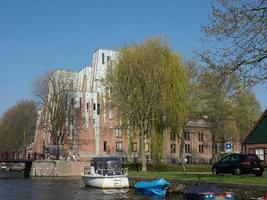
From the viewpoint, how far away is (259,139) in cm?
5997

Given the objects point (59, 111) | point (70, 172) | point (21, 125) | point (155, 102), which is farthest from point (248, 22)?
point (21, 125)

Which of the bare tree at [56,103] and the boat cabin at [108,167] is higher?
the bare tree at [56,103]

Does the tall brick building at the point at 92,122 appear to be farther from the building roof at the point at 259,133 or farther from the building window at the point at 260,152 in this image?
the building window at the point at 260,152

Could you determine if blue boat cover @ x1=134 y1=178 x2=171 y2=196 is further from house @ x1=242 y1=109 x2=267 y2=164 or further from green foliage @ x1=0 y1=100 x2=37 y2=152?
green foliage @ x1=0 y1=100 x2=37 y2=152

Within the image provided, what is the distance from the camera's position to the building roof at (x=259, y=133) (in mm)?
59531

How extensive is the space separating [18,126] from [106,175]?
57467 millimetres

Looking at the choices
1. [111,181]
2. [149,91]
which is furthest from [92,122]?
[111,181]

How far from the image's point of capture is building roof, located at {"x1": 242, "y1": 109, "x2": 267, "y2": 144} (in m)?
59.5

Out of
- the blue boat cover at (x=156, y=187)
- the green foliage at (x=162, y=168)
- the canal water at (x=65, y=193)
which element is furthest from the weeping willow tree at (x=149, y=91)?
the blue boat cover at (x=156, y=187)

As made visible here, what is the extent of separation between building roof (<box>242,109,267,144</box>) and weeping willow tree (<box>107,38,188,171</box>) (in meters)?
14.4

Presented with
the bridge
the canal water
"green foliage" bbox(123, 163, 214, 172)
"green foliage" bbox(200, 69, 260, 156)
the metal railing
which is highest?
"green foliage" bbox(200, 69, 260, 156)

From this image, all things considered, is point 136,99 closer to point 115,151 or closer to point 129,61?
point 129,61

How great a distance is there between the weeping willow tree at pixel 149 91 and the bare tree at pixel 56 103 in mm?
29375

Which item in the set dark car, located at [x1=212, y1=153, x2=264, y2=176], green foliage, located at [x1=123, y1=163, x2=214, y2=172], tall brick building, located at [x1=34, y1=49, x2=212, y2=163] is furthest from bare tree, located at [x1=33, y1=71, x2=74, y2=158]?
dark car, located at [x1=212, y1=153, x2=264, y2=176]
